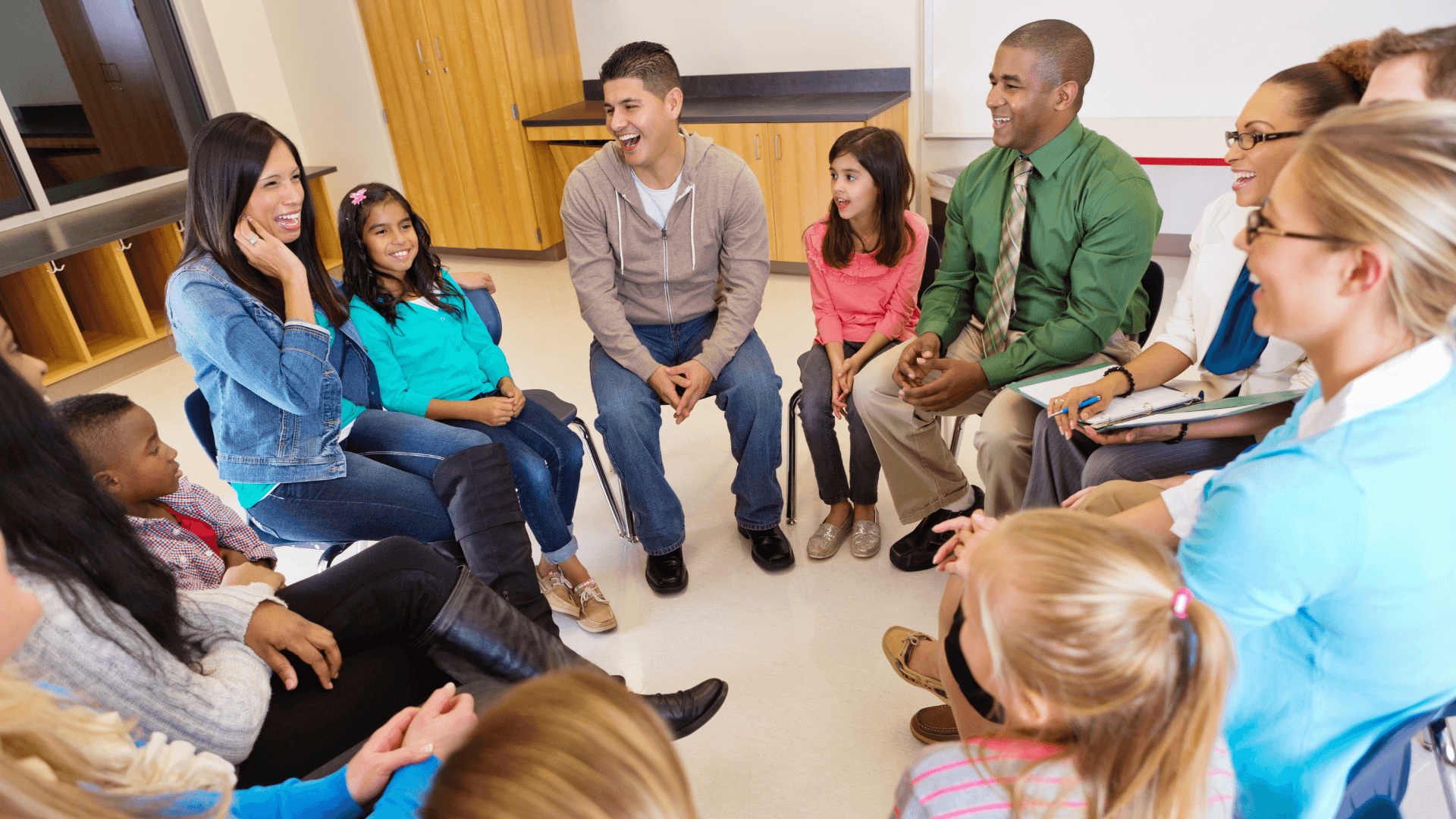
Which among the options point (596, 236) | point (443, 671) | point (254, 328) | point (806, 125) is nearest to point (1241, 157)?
point (596, 236)

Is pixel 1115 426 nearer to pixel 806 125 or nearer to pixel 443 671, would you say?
pixel 443 671

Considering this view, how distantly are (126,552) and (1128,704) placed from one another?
1.25 meters

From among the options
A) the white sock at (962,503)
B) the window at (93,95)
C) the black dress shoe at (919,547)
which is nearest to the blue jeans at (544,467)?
the black dress shoe at (919,547)

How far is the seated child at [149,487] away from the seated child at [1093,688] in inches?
49.6

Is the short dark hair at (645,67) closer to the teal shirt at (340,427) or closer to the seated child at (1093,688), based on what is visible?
the teal shirt at (340,427)

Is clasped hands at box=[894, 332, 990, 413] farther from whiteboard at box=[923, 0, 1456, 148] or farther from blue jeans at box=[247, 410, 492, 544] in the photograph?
whiteboard at box=[923, 0, 1456, 148]

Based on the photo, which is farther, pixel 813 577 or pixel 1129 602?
pixel 813 577

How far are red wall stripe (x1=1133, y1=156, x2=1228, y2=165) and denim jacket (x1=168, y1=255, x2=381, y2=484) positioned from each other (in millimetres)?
3314

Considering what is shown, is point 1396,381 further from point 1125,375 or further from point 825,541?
point 825,541

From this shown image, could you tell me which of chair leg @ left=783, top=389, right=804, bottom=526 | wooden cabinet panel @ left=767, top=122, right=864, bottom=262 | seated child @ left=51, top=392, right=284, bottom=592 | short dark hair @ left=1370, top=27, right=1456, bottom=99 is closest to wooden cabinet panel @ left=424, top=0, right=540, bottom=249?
wooden cabinet panel @ left=767, top=122, right=864, bottom=262

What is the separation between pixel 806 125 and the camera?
4047 millimetres

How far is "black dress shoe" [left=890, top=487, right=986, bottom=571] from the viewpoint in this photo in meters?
2.25

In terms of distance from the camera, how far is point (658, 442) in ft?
7.60

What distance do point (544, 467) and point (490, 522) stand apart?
269mm
